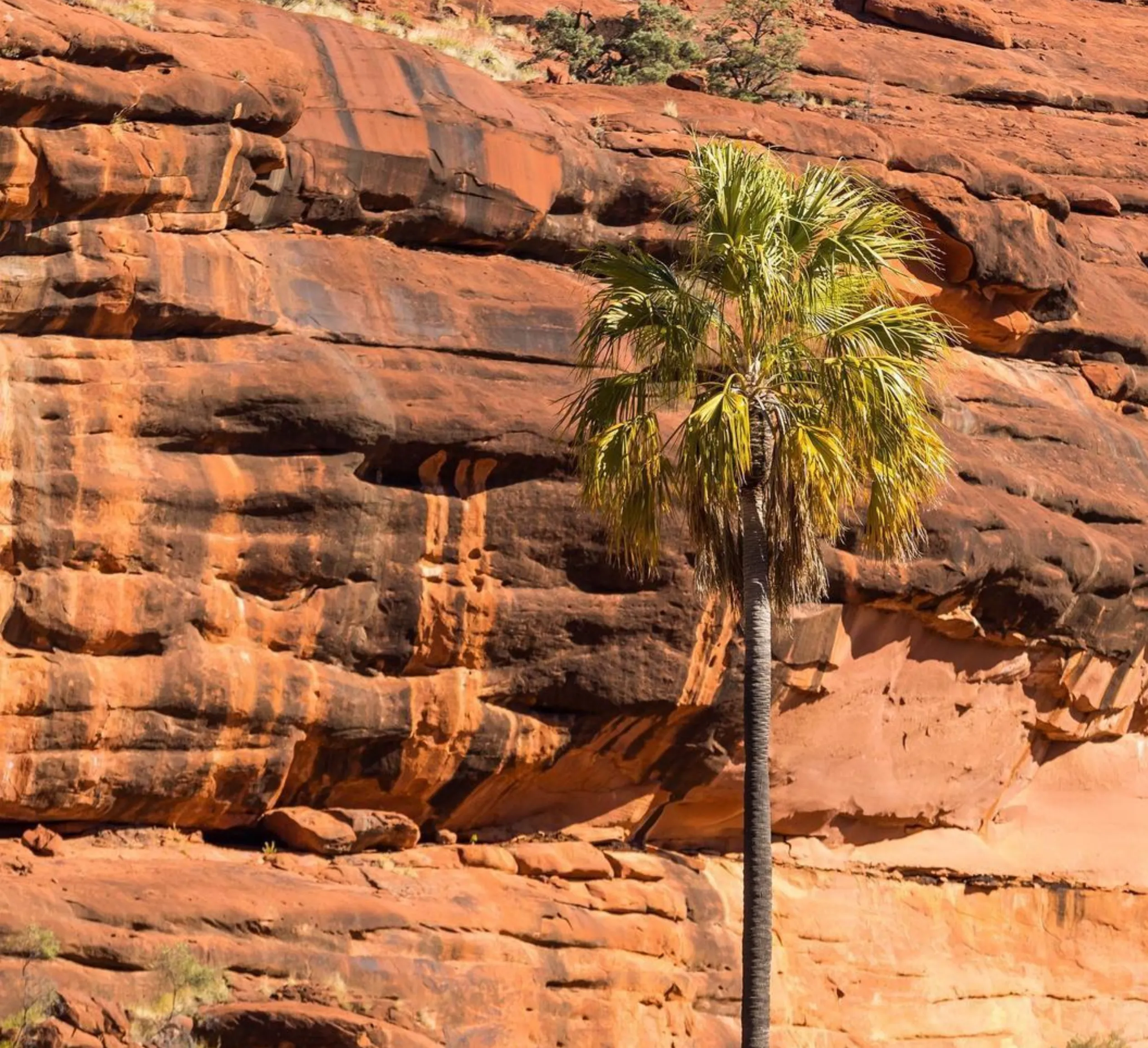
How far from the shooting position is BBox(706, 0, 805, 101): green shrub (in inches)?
1282

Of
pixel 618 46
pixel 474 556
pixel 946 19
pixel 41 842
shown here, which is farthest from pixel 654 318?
pixel 946 19

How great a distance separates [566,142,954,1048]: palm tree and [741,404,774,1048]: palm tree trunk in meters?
0.01

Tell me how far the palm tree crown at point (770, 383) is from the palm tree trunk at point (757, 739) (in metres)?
0.11

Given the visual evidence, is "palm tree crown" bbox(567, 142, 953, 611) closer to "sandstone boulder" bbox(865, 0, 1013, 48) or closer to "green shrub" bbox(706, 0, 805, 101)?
"green shrub" bbox(706, 0, 805, 101)

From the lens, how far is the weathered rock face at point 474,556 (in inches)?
681

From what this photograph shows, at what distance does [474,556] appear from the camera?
738 inches

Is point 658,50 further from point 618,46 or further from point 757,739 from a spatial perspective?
point 757,739

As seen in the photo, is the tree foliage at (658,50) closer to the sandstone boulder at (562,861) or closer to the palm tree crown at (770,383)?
the sandstone boulder at (562,861)

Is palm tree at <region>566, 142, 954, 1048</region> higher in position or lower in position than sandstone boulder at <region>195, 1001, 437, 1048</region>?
higher

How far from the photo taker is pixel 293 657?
18.0 meters

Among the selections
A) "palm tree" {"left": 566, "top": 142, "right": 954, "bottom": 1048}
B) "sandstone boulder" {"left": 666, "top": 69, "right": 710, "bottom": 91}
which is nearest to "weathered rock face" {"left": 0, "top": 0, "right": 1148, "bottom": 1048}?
"sandstone boulder" {"left": 666, "top": 69, "right": 710, "bottom": 91}

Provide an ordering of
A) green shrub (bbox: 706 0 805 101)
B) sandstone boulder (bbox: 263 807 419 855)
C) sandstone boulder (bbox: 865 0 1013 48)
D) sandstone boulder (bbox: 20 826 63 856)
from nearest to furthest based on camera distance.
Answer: sandstone boulder (bbox: 20 826 63 856)
sandstone boulder (bbox: 263 807 419 855)
green shrub (bbox: 706 0 805 101)
sandstone boulder (bbox: 865 0 1013 48)

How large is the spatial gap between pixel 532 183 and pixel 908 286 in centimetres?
547

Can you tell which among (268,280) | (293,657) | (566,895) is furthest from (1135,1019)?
(268,280)
